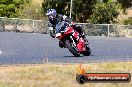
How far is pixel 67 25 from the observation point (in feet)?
64.7

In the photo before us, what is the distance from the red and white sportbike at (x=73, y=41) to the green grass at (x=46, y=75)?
3.29 metres

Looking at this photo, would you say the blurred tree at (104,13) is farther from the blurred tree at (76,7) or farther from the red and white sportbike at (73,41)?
the red and white sportbike at (73,41)

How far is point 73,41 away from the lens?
2009cm

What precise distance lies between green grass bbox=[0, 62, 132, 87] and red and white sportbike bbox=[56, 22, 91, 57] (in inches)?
130

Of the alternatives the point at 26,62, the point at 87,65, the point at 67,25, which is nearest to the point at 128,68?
the point at 87,65

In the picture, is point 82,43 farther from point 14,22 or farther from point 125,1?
point 125,1

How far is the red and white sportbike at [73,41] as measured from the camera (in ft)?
65.1

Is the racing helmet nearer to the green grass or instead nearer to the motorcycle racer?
the motorcycle racer

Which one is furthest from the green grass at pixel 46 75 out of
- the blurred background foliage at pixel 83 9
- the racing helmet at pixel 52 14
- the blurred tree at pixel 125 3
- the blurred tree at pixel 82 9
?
the blurred tree at pixel 125 3

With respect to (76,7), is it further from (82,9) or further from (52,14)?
(52,14)

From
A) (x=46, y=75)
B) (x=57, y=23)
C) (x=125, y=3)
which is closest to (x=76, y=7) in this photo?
(x=125, y=3)

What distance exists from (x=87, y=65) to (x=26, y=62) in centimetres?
227

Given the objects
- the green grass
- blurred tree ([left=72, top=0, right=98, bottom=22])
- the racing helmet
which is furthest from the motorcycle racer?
blurred tree ([left=72, top=0, right=98, bottom=22])

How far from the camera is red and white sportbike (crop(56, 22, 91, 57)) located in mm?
19844
